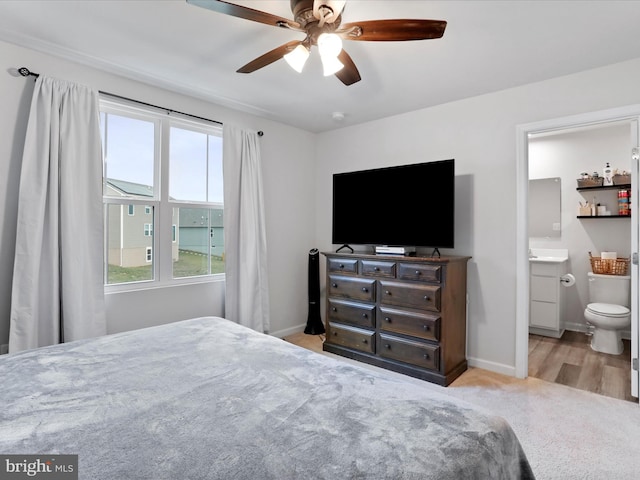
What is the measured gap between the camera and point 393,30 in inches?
67.9

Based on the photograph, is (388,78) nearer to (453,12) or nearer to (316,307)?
(453,12)

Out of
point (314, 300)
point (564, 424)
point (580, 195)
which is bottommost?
point (564, 424)

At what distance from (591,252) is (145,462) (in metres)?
5.14

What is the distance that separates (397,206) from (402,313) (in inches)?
39.9

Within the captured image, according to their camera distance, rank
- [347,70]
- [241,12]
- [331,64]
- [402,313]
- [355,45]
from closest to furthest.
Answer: [241,12] < [331,64] < [347,70] < [355,45] < [402,313]

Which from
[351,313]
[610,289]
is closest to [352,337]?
[351,313]

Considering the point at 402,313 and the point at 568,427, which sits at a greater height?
the point at 402,313

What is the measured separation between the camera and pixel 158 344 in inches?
68.5

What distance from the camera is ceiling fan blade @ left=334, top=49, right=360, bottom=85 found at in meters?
2.08

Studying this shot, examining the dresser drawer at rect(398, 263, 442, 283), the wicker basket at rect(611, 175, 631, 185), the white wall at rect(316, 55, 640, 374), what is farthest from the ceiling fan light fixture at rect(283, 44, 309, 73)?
the wicker basket at rect(611, 175, 631, 185)

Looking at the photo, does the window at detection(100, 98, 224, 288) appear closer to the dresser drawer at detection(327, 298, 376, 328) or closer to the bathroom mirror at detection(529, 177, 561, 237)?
the dresser drawer at detection(327, 298, 376, 328)

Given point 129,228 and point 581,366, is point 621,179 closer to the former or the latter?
point 581,366

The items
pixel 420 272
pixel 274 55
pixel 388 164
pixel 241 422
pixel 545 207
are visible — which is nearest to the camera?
pixel 241 422

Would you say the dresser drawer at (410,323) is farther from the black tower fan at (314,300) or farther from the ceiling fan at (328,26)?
the ceiling fan at (328,26)
